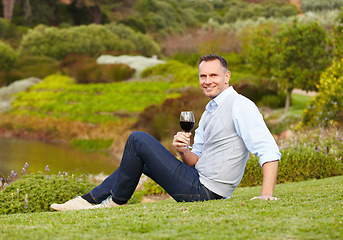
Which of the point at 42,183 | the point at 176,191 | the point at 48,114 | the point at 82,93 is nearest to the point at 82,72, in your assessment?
the point at 82,93

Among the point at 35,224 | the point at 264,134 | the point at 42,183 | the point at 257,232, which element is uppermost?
the point at 264,134

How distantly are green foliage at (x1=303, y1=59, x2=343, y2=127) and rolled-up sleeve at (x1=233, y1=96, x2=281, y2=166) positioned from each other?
5331 millimetres

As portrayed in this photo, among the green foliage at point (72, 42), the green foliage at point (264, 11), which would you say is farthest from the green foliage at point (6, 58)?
the green foliage at point (264, 11)

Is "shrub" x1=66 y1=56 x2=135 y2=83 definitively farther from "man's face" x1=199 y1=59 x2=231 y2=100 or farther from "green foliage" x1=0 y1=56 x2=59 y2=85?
"man's face" x1=199 y1=59 x2=231 y2=100

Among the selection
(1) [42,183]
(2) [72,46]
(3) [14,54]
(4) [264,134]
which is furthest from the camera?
(2) [72,46]

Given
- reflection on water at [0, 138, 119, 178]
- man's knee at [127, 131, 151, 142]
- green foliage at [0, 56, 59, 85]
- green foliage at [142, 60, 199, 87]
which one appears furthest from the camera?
green foliage at [0, 56, 59, 85]

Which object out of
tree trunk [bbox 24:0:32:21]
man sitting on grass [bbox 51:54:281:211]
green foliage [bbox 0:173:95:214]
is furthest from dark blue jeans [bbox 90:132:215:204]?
tree trunk [bbox 24:0:32:21]

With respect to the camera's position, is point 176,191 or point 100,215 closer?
point 100,215

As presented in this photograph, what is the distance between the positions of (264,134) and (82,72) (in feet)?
70.4

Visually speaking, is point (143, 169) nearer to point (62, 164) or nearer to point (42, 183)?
point (42, 183)

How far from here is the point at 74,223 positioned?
7.41 ft

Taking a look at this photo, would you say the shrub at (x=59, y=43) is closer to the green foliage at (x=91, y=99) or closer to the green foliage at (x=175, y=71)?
the green foliage at (x=175, y=71)

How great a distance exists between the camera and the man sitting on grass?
283 centimetres

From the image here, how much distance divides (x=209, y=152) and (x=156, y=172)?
17.9 inches
